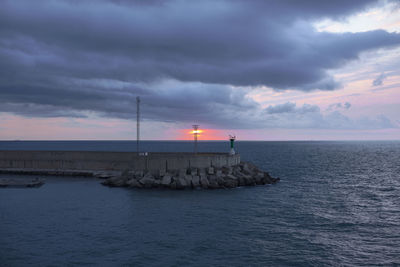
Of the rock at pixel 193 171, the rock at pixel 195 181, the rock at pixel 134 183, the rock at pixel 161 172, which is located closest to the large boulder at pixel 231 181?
the rock at pixel 195 181

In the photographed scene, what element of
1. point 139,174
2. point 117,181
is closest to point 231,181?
point 139,174

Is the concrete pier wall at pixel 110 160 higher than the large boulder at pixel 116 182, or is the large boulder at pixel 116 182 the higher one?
the concrete pier wall at pixel 110 160

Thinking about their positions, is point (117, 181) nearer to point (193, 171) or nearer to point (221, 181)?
point (193, 171)

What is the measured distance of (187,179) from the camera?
31531mm

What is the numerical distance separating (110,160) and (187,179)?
13858 millimetres

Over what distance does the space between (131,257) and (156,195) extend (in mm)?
13906

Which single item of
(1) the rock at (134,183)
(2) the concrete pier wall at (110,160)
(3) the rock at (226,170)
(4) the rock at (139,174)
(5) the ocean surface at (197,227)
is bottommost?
(5) the ocean surface at (197,227)

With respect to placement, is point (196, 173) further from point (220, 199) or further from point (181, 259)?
point (181, 259)

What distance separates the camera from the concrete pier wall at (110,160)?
32656 mm

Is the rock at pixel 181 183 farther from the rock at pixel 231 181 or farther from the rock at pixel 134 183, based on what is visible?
the rock at pixel 231 181

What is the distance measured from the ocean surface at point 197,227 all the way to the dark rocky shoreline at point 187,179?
1380 millimetres

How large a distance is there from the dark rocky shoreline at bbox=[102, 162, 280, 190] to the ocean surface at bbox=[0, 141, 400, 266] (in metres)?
1.38

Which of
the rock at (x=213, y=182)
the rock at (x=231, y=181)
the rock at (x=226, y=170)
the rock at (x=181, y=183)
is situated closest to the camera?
the rock at (x=181, y=183)

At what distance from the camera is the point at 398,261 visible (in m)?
13.9
